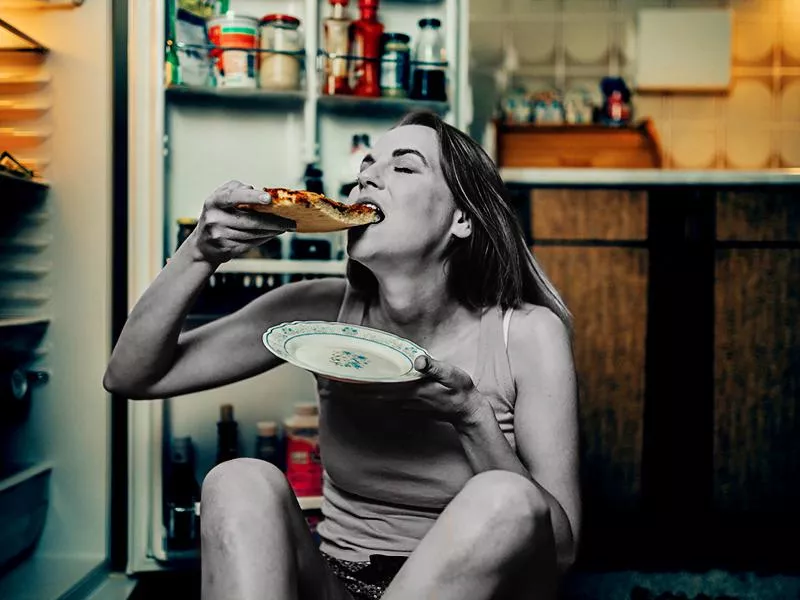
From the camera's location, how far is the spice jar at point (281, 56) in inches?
73.3

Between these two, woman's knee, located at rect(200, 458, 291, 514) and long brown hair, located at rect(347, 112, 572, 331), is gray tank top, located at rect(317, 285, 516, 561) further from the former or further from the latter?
woman's knee, located at rect(200, 458, 291, 514)

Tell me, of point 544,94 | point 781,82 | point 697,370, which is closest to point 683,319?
point 697,370

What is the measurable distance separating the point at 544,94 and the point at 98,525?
1.91 meters

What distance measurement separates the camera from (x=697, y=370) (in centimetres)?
212

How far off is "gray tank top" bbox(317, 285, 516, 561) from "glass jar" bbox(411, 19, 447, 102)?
94 cm

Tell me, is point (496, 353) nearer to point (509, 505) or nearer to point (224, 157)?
point (509, 505)

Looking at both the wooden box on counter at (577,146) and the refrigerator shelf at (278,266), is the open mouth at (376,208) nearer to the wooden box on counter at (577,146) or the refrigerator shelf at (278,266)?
the refrigerator shelf at (278,266)

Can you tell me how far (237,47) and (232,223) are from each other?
100 centimetres

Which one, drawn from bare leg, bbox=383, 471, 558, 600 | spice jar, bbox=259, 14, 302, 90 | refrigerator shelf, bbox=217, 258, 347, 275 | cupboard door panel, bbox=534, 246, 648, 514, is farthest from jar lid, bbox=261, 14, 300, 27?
bare leg, bbox=383, 471, 558, 600

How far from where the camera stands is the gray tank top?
43.2 inches

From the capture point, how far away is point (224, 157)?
200 cm

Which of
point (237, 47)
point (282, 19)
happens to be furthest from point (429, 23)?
point (237, 47)

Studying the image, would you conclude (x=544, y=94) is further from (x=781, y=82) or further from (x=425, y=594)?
(x=425, y=594)

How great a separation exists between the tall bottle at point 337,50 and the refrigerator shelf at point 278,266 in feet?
1.39
